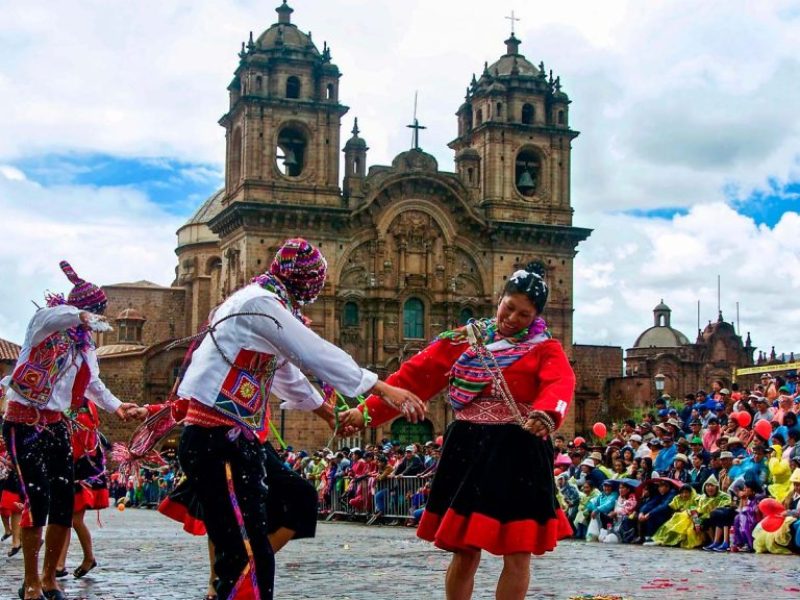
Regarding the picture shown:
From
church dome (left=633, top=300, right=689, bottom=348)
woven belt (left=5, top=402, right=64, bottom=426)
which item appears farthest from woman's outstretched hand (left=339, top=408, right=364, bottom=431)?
church dome (left=633, top=300, right=689, bottom=348)

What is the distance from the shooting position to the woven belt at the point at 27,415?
8.22 m

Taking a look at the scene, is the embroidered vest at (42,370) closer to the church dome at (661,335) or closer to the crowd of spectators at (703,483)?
the crowd of spectators at (703,483)

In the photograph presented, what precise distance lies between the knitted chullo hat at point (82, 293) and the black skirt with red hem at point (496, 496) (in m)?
3.20

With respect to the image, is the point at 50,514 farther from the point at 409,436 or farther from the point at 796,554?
the point at 409,436

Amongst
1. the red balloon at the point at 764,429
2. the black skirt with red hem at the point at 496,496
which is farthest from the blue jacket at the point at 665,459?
the black skirt with red hem at the point at 496,496

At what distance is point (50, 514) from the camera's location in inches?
317

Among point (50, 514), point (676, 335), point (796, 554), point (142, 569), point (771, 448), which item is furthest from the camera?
point (676, 335)

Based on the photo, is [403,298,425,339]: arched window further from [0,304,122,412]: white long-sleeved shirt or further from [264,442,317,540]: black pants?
[264,442,317,540]: black pants

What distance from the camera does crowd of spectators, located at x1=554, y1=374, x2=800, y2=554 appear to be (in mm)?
15875

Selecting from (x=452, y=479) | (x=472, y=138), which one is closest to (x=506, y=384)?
(x=452, y=479)

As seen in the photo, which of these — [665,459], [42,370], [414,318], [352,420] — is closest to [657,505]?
[665,459]

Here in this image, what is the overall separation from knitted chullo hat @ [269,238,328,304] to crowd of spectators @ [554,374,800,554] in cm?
1001

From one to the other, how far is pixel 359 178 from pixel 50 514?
41852 millimetres

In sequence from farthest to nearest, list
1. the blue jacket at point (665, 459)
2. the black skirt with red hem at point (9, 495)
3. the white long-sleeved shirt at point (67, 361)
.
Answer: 1. the blue jacket at point (665, 459)
2. the black skirt with red hem at point (9, 495)
3. the white long-sleeved shirt at point (67, 361)
